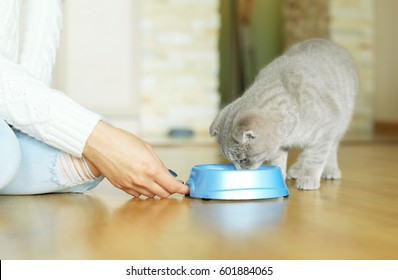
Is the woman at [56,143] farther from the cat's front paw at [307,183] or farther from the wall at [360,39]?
the wall at [360,39]

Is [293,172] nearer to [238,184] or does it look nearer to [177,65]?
[238,184]

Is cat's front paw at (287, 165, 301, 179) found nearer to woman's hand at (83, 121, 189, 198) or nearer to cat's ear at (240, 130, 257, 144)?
cat's ear at (240, 130, 257, 144)

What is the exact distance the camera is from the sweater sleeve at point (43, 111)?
1.51m

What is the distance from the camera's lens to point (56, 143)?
5.17 feet

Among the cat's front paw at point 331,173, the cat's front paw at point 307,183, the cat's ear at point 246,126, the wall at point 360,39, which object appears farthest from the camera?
the wall at point 360,39

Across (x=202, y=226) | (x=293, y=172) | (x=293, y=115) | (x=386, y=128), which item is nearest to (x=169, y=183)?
(x=202, y=226)

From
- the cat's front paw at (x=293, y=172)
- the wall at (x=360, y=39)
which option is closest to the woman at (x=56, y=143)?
the cat's front paw at (x=293, y=172)

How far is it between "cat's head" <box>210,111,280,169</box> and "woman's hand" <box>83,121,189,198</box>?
269mm

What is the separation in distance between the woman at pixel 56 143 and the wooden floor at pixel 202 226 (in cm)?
6

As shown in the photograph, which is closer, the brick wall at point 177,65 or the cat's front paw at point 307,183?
the cat's front paw at point 307,183

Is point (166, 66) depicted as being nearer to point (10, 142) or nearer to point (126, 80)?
point (126, 80)

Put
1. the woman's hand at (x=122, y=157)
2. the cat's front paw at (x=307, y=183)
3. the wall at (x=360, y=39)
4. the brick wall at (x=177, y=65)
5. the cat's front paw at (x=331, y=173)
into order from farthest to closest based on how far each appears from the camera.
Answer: the wall at (x=360, y=39) < the brick wall at (x=177, y=65) < the cat's front paw at (x=331, y=173) < the cat's front paw at (x=307, y=183) < the woman's hand at (x=122, y=157)

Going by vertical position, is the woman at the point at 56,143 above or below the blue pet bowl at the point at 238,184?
above

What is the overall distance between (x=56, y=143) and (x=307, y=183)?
0.78 meters
